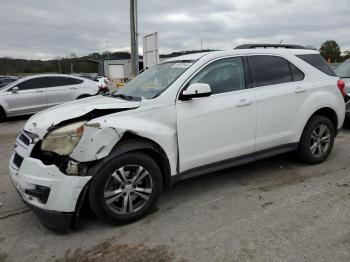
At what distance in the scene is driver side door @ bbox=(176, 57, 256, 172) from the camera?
3.71 meters

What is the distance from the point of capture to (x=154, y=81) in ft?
13.6

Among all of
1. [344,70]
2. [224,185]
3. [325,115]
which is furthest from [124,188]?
[344,70]

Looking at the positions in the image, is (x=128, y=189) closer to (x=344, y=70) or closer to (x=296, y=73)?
(x=296, y=73)

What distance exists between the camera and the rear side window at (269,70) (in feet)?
14.2

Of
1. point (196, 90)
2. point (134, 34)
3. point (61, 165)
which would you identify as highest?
point (134, 34)

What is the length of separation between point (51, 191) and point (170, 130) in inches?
51.2

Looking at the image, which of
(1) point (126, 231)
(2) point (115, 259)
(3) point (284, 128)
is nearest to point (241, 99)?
(3) point (284, 128)

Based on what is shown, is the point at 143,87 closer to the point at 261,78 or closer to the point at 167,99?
the point at 167,99

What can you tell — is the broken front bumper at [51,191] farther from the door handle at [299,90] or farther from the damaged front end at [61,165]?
the door handle at [299,90]

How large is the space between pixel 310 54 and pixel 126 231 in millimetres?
3626

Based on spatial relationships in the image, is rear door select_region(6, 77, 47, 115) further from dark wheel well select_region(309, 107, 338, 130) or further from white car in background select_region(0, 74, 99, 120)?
dark wheel well select_region(309, 107, 338, 130)

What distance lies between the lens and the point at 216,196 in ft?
13.4

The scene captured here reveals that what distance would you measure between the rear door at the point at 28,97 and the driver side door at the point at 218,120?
28.6 feet

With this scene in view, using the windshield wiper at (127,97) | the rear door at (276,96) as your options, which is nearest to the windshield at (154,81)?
the windshield wiper at (127,97)
